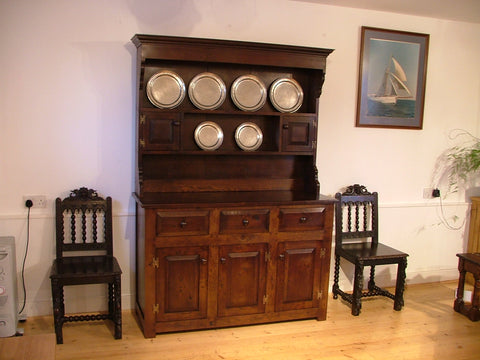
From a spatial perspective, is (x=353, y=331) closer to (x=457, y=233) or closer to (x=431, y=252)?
(x=431, y=252)

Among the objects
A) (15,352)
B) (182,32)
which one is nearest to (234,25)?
(182,32)

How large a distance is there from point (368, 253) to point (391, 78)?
148cm

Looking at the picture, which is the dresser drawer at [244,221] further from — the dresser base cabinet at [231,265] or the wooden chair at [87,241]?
the wooden chair at [87,241]

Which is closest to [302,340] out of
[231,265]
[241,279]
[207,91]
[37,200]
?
[241,279]

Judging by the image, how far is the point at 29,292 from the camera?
9.98ft

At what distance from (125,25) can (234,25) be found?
78cm

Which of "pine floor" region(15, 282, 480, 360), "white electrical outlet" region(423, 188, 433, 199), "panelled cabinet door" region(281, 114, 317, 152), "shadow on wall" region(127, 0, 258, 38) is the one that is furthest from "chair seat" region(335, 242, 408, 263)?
"shadow on wall" region(127, 0, 258, 38)

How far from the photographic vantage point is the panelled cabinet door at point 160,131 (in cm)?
288

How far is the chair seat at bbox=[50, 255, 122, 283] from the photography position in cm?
266

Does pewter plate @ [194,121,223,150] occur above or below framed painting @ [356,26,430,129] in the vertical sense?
below

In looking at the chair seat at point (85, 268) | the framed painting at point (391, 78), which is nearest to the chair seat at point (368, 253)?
the framed painting at point (391, 78)

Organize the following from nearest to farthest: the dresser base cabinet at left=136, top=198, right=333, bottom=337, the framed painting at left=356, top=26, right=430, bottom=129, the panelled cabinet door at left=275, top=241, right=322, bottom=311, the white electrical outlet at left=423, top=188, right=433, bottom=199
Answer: the dresser base cabinet at left=136, top=198, right=333, bottom=337 < the panelled cabinet door at left=275, top=241, right=322, bottom=311 < the framed painting at left=356, top=26, right=430, bottom=129 < the white electrical outlet at left=423, top=188, right=433, bottom=199

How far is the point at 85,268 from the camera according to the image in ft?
9.12

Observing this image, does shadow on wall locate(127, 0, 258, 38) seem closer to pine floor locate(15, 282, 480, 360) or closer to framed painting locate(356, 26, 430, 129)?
framed painting locate(356, 26, 430, 129)
